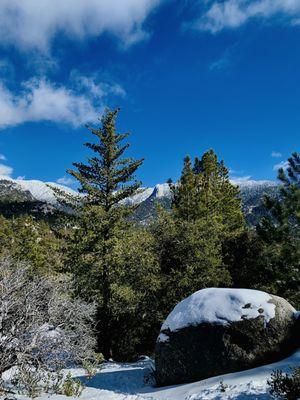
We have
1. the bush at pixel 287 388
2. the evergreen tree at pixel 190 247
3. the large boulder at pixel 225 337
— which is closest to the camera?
the bush at pixel 287 388

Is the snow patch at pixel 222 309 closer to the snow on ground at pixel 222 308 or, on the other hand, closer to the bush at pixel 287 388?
the snow on ground at pixel 222 308

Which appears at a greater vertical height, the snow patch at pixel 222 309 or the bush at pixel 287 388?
the snow patch at pixel 222 309

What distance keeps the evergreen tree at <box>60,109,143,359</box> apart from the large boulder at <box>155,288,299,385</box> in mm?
8460

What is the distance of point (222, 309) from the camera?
13.4 meters

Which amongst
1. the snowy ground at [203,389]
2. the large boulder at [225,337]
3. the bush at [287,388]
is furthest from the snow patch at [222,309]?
the bush at [287,388]

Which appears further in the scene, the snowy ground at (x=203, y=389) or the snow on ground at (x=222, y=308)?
the snow on ground at (x=222, y=308)

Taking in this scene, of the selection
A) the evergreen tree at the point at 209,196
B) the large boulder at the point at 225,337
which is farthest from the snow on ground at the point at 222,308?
the evergreen tree at the point at 209,196

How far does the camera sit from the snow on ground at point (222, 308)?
13117mm

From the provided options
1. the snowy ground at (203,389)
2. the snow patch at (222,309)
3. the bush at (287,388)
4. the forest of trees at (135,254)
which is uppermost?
the forest of trees at (135,254)

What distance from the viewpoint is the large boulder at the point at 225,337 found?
12.6m

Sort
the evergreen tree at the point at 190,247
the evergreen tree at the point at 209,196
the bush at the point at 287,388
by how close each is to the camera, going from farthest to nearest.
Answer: the evergreen tree at the point at 209,196
the evergreen tree at the point at 190,247
the bush at the point at 287,388

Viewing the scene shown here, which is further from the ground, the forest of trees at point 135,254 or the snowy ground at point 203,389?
the forest of trees at point 135,254

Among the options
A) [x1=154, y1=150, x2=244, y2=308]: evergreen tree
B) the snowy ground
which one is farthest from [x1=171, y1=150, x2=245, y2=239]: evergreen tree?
the snowy ground

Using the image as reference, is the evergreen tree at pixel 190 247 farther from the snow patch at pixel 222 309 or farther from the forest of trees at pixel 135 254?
the snow patch at pixel 222 309
